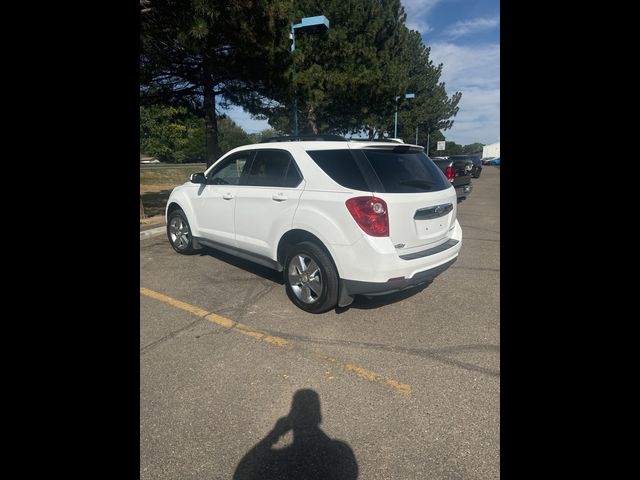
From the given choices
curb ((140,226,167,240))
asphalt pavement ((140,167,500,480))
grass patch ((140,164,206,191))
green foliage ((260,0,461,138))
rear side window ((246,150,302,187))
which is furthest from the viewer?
grass patch ((140,164,206,191))

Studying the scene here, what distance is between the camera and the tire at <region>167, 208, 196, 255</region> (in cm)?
570

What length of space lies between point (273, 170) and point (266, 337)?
6.41ft

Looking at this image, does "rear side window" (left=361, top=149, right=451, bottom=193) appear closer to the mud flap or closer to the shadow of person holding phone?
the mud flap

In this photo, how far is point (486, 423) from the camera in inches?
86.6

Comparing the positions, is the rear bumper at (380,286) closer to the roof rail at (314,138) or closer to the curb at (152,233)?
the roof rail at (314,138)

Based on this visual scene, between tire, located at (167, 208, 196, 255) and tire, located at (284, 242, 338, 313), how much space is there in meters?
2.53

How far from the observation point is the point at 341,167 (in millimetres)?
3531

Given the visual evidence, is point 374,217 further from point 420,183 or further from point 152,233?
point 152,233

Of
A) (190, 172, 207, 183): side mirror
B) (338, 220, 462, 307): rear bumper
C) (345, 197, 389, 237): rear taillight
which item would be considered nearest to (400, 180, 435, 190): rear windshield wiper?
(345, 197, 389, 237): rear taillight

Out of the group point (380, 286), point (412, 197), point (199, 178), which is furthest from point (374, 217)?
point (199, 178)
